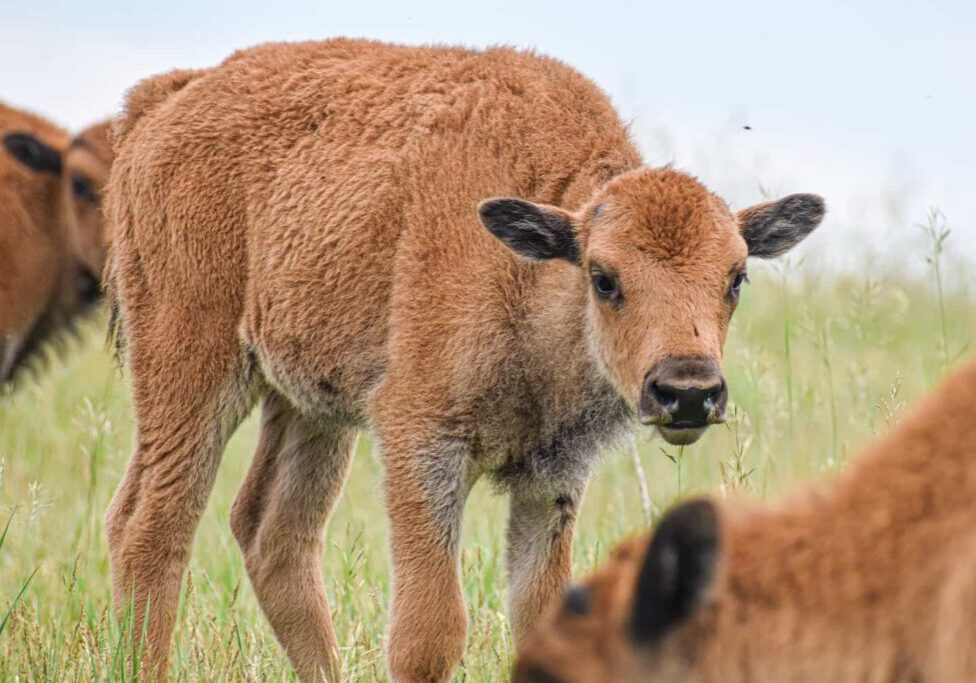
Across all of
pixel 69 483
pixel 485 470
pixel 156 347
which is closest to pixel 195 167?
pixel 156 347

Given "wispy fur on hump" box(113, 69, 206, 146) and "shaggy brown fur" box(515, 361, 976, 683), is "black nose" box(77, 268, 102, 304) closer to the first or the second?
"wispy fur on hump" box(113, 69, 206, 146)

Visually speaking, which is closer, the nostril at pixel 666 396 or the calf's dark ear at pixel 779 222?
the nostril at pixel 666 396

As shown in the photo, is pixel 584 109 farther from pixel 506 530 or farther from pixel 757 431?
pixel 757 431

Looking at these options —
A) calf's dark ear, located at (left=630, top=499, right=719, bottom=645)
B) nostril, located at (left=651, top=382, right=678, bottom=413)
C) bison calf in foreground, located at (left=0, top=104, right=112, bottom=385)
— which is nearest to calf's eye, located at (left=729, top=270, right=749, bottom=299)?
nostril, located at (left=651, top=382, right=678, bottom=413)

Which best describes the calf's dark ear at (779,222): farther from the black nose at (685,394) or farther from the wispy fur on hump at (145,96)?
the wispy fur on hump at (145,96)

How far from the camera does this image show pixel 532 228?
6035 millimetres

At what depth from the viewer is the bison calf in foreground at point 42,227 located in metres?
11.0

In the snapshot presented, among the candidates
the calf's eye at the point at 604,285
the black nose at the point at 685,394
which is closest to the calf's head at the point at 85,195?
the calf's eye at the point at 604,285

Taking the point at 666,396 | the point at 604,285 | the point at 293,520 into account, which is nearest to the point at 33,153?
the point at 293,520

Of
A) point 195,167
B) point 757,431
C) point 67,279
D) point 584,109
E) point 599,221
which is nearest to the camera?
point 599,221

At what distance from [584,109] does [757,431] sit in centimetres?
399

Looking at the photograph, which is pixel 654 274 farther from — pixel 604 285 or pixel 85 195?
pixel 85 195

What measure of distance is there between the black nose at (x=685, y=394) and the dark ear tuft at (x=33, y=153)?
Answer: 6696 mm

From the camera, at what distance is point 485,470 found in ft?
20.7
